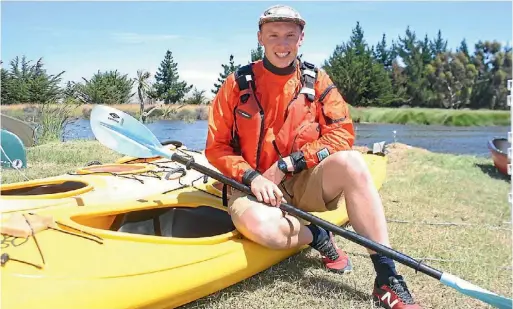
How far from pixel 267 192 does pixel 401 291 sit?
2.28ft

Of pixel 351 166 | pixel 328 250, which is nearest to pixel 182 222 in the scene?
pixel 328 250

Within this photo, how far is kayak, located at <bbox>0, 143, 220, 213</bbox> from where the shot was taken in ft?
8.00

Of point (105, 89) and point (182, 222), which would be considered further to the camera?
point (105, 89)

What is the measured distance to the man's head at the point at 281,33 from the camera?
90.6 inches

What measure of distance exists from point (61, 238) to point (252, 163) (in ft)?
3.00

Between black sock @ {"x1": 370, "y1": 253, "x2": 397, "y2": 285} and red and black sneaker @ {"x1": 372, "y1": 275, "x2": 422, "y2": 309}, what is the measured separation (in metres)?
0.02

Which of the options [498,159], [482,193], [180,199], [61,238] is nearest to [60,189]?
[180,199]

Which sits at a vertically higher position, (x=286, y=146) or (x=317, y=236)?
(x=286, y=146)

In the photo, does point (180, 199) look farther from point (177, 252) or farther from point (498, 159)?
point (498, 159)

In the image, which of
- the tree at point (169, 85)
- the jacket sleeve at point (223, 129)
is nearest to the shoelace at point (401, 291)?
the jacket sleeve at point (223, 129)

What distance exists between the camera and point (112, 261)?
1929 mm

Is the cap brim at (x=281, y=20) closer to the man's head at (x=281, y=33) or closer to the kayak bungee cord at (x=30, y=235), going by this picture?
the man's head at (x=281, y=33)

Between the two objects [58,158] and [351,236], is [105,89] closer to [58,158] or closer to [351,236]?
[58,158]

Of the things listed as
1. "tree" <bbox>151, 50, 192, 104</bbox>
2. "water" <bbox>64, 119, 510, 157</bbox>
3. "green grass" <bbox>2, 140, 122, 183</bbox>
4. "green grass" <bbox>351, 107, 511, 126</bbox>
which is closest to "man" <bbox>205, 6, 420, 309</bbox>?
"green grass" <bbox>2, 140, 122, 183</bbox>
